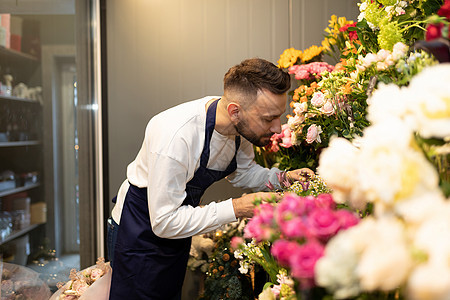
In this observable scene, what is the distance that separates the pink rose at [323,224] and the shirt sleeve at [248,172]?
1.27 metres

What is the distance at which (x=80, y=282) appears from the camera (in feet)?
5.65

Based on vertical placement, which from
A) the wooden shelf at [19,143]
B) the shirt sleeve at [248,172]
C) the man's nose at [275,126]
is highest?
the man's nose at [275,126]

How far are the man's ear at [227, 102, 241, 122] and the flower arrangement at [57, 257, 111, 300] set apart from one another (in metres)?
0.90

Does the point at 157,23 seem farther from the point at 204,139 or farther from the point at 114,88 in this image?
the point at 204,139

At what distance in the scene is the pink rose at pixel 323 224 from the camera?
54cm

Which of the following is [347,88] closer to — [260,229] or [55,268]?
[260,229]

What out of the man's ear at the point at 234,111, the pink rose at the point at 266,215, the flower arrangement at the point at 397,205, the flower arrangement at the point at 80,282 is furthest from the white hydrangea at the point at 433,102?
the flower arrangement at the point at 80,282

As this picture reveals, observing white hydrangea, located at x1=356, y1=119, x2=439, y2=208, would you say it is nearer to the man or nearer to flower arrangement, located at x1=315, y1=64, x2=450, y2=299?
flower arrangement, located at x1=315, y1=64, x2=450, y2=299

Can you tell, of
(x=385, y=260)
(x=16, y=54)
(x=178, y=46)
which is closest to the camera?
(x=385, y=260)

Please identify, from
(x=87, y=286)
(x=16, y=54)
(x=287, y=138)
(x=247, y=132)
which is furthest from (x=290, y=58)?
(x=87, y=286)

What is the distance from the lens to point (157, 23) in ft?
8.06

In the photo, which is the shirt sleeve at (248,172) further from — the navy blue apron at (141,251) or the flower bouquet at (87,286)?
the flower bouquet at (87,286)

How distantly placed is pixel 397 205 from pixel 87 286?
1575 mm

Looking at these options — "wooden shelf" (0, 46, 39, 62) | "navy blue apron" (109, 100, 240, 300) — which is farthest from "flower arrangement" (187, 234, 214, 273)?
"wooden shelf" (0, 46, 39, 62)
